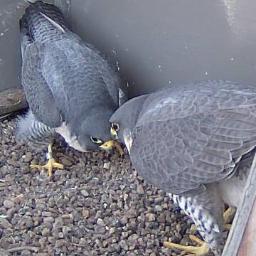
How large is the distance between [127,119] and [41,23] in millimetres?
1320

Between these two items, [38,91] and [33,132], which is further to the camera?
[33,132]

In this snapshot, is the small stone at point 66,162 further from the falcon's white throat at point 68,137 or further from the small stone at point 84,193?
the small stone at point 84,193

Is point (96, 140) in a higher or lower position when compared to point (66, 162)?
higher

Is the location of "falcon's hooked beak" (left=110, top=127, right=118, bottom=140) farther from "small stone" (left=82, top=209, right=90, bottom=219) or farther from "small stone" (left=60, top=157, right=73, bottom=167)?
"small stone" (left=60, top=157, right=73, bottom=167)

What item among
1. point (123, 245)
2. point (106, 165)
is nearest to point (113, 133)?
point (106, 165)

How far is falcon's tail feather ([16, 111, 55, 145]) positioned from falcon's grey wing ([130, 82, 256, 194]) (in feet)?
3.72

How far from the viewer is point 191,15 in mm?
4273

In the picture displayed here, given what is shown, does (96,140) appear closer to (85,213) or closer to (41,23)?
(85,213)

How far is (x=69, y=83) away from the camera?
180 inches

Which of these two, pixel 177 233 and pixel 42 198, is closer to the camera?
pixel 177 233

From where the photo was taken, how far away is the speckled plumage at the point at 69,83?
4.45 m

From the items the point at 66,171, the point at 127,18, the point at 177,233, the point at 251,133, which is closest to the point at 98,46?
the point at 127,18

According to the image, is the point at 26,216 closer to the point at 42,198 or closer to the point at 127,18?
the point at 42,198

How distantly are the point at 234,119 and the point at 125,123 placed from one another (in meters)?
0.74
